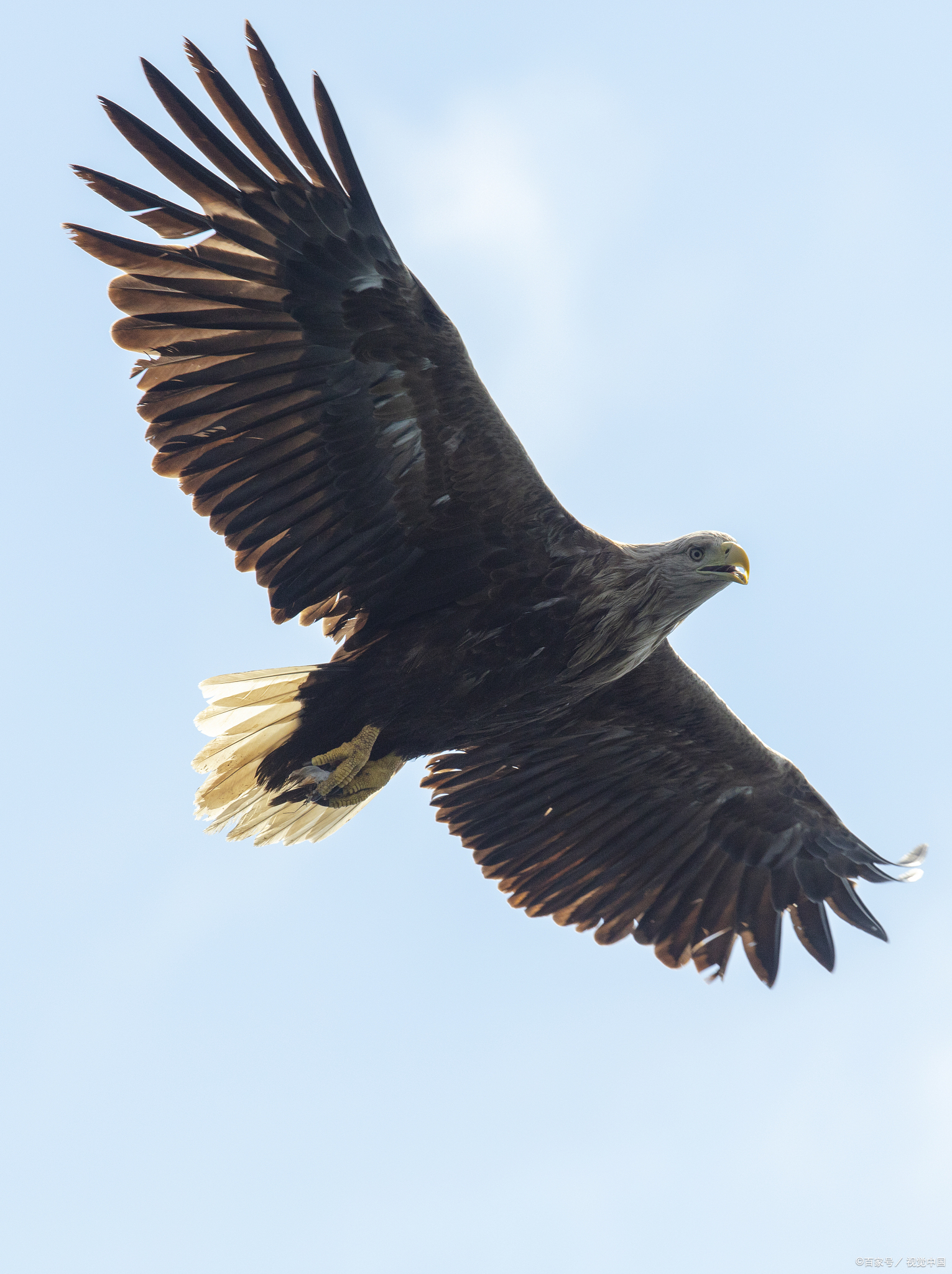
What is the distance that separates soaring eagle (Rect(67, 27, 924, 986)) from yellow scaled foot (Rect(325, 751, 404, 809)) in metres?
0.02

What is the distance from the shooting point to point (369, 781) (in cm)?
734

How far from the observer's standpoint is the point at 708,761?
830cm

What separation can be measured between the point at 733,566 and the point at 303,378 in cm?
227

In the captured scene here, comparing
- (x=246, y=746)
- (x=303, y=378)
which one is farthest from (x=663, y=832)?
(x=303, y=378)

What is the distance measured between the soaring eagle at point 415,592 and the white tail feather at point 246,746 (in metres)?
0.01

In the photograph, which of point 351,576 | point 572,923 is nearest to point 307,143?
point 351,576

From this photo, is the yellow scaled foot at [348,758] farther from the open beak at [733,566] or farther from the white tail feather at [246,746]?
the open beak at [733,566]

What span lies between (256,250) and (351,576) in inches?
58.8

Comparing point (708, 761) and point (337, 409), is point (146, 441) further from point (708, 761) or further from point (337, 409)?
point (708, 761)

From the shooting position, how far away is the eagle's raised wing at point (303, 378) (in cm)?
608

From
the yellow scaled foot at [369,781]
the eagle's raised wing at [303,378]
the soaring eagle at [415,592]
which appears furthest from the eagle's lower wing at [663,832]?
the eagle's raised wing at [303,378]

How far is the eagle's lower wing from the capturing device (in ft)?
26.9

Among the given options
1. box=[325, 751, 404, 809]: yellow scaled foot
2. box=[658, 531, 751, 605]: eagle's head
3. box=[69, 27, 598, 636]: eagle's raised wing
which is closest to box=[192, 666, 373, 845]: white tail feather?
box=[325, 751, 404, 809]: yellow scaled foot

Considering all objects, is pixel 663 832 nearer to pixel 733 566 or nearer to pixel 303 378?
pixel 733 566
